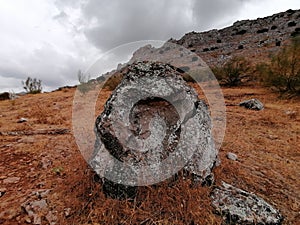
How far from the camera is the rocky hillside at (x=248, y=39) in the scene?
72.1 ft

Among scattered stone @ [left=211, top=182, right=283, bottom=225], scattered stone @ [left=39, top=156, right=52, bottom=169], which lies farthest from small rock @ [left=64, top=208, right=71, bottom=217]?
scattered stone @ [left=211, top=182, right=283, bottom=225]

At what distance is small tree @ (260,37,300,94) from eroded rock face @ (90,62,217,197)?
889 cm

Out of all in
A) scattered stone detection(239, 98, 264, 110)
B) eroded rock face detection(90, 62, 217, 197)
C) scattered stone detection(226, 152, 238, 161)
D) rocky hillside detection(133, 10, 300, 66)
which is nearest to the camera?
eroded rock face detection(90, 62, 217, 197)

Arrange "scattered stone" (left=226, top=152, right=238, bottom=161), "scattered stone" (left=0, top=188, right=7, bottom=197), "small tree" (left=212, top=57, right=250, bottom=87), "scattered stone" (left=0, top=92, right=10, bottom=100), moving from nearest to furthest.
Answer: "scattered stone" (left=0, top=188, right=7, bottom=197) < "scattered stone" (left=226, top=152, right=238, bottom=161) < "small tree" (left=212, top=57, right=250, bottom=87) < "scattered stone" (left=0, top=92, right=10, bottom=100)

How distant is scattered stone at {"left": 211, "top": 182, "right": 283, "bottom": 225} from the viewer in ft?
6.58

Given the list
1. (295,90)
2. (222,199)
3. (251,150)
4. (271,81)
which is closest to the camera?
(222,199)

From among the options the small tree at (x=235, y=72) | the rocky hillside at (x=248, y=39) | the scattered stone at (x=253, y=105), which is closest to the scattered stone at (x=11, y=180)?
the scattered stone at (x=253, y=105)

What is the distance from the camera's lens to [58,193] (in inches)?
90.0

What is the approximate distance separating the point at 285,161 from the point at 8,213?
368 cm

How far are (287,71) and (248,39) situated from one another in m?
19.8

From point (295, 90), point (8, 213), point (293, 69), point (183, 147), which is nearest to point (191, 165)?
point (183, 147)

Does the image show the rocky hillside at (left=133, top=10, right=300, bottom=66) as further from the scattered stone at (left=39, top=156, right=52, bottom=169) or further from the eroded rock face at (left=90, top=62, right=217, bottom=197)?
the scattered stone at (left=39, top=156, right=52, bottom=169)

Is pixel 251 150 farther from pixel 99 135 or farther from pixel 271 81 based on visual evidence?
pixel 271 81

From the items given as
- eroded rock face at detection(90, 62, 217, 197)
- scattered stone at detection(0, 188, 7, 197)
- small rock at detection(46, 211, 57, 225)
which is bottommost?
small rock at detection(46, 211, 57, 225)
